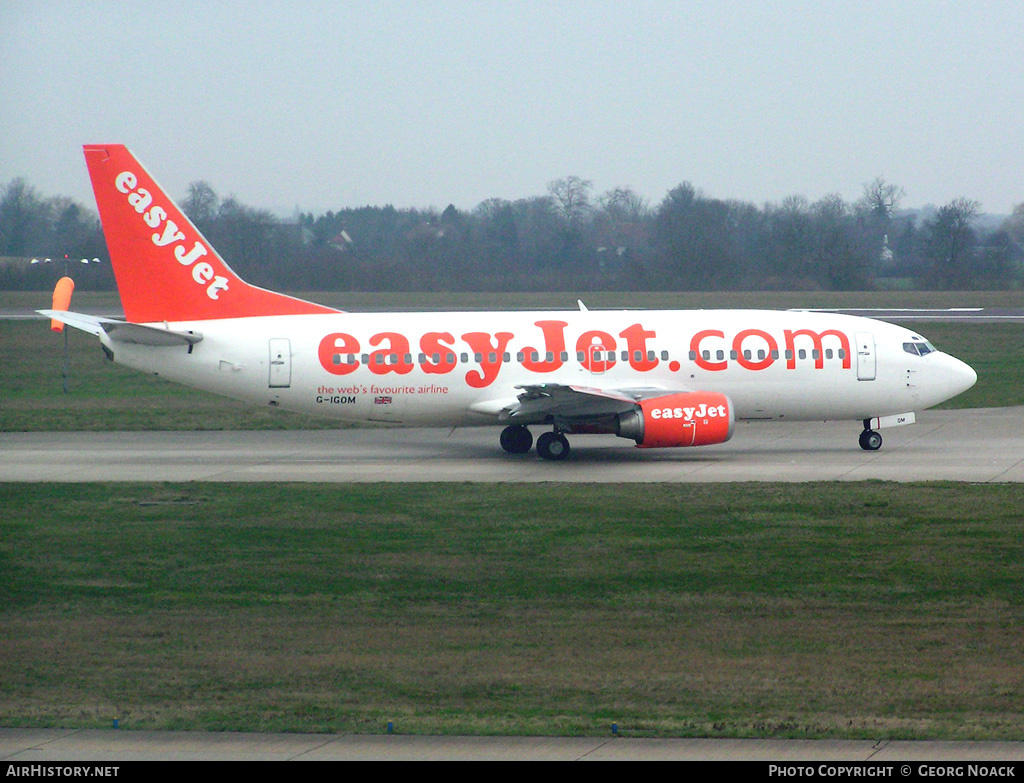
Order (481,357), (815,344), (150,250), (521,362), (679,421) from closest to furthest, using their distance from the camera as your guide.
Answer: (679,421) → (150,250) → (481,357) → (521,362) → (815,344)

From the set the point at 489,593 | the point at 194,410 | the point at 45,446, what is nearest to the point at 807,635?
the point at 489,593

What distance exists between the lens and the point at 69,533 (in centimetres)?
2133

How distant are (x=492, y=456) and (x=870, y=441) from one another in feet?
31.0

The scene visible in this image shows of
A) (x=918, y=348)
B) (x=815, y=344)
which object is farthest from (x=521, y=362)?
(x=918, y=348)

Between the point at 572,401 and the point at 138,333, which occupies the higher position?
the point at 138,333

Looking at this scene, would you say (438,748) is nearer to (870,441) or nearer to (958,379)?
(870,441)

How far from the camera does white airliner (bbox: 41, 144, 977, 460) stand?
29.6m

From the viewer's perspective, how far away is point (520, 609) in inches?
666

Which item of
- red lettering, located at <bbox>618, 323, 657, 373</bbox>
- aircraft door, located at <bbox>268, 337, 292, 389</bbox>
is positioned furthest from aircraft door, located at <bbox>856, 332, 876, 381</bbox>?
aircraft door, located at <bbox>268, 337, 292, 389</bbox>

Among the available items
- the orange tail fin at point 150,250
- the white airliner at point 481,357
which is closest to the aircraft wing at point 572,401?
the white airliner at point 481,357

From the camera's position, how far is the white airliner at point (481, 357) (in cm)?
2959

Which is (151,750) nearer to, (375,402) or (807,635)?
(807,635)

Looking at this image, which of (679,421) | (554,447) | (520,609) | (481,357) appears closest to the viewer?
(520,609)

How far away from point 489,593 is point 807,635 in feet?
14.8
